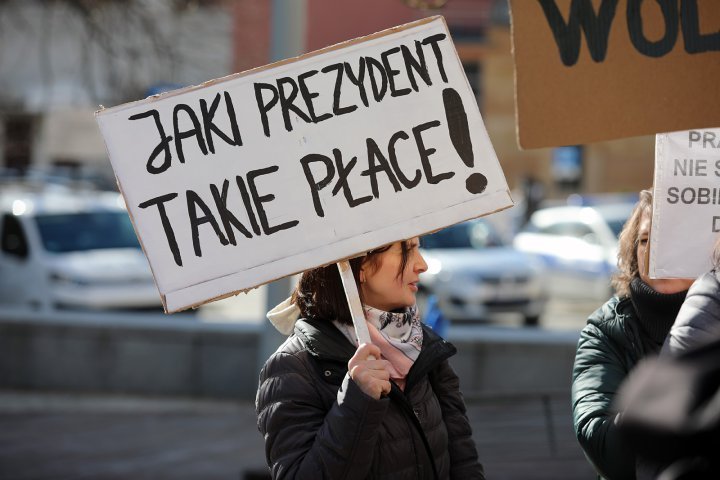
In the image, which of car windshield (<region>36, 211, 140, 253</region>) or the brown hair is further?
car windshield (<region>36, 211, 140, 253</region>)

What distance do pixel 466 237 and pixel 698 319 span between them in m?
13.5

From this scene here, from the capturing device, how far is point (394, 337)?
340 cm

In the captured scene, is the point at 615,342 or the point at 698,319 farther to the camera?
the point at 615,342

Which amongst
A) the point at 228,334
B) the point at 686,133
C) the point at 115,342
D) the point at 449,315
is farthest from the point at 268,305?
the point at 449,315

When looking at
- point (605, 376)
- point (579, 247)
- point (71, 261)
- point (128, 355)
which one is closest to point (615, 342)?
point (605, 376)

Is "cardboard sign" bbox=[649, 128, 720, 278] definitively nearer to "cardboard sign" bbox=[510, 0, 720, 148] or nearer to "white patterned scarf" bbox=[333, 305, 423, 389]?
"cardboard sign" bbox=[510, 0, 720, 148]

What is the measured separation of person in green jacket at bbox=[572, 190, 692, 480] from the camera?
3455 mm

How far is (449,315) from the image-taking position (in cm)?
1564

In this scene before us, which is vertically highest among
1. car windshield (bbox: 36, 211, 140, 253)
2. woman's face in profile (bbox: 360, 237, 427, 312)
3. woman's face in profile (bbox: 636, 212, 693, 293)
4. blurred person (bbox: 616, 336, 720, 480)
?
blurred person (bbox: 616, 336, 720, 480)

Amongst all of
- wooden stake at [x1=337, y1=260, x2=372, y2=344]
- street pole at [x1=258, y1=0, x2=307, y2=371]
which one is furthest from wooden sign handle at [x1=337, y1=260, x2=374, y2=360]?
street pole at [x1=258, y1=0, x2=307, y2=371]

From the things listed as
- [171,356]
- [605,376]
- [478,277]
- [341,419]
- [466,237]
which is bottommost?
[478,277]

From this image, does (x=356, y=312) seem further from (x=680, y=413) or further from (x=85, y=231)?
(x=85, y=231)

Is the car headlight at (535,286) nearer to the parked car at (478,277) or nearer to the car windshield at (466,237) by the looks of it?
the parked car at (478,277)

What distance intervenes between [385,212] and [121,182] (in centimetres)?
74
